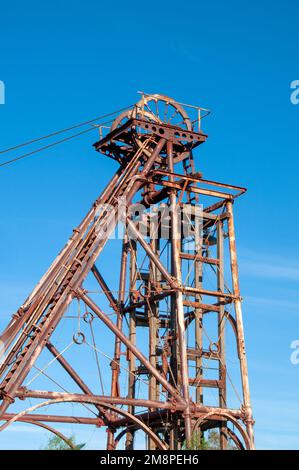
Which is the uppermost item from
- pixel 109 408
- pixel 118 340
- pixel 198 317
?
pixel 198 317

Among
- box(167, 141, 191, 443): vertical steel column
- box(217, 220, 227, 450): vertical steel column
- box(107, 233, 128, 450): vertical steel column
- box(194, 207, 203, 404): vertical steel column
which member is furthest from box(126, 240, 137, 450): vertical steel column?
box(217, 220, 227, 450): vertical steel column

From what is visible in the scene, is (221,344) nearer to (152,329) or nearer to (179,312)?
(152,329)

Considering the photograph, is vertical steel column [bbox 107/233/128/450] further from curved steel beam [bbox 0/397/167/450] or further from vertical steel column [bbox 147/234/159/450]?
curved steel beam [bbox 0/397/167/450]

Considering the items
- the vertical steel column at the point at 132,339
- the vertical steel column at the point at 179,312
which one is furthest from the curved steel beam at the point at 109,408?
the vertical steel column at the point at 132,339

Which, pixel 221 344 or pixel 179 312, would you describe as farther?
pixel 221 344

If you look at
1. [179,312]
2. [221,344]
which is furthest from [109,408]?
[221,344]

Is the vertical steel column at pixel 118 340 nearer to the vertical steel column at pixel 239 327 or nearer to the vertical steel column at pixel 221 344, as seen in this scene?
the vertical steel column at pixel 221 344

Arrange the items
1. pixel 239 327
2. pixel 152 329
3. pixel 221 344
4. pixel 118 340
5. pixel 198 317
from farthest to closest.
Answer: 1. pixel 118 340
2. pixel 198 317
3. pixel 152 329
4. pixel 221 344
5. pixel 239 327

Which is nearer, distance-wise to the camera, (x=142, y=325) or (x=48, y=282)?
(x=48, y=282)

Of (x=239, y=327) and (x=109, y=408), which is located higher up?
(x=239, y=327)

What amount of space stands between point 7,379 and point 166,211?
9.38m

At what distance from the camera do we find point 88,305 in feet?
87.7

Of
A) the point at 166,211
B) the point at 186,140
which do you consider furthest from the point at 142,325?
the point at 186,140

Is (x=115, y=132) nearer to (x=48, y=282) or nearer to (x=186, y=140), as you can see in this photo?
(x=186, y=140)
